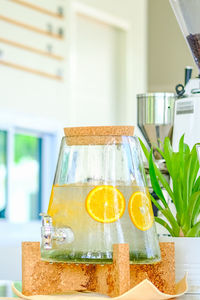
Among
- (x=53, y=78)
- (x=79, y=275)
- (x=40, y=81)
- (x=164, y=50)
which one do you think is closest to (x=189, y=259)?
(x=79, y=275)

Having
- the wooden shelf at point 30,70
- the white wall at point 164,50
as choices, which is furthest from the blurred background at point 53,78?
the white wall at point 164,50

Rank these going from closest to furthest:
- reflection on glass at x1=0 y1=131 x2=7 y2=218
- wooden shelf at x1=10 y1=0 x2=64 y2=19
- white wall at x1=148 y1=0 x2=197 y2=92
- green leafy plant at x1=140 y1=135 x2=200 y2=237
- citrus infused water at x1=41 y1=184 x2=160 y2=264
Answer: citrus infused water at x1=41 y1=184 x2=160 y2=264 < green leafy plant at x1=140 y1=135 x2=200 y2=237 < reflection on glass at x1=0 y1=131 x2=7 y2=218 < wooden shelf at x1=10 y1=0 x2=64 y2=19 < white wall at x1=148 y1=0 x2=197 y2=92

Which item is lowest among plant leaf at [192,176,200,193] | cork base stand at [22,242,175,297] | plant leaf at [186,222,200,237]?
cork base stand at [22,242,175,297]

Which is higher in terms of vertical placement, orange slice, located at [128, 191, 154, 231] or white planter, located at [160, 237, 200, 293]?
orange slice, located at [128, 191, 154, 231]

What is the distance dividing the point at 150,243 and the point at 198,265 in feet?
0.32

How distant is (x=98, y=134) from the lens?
88 centimetres

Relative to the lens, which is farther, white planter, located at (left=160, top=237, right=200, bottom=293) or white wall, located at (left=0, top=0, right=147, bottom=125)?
white wall, located at (left=0, top=0, right=147, bottom=125)

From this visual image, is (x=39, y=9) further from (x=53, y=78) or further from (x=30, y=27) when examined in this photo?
(x=53, y=78)

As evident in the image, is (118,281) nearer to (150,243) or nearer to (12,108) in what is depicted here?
(150,243)

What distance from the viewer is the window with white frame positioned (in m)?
5.41

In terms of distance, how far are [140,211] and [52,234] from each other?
4.7 inches

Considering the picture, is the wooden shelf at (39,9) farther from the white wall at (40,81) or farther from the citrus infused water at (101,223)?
the citrus infused water at (101,223)

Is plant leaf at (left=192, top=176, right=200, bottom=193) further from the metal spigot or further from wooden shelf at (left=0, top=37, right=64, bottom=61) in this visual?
wooden shelf at (left=0, top=37, right=64, bottom=61)

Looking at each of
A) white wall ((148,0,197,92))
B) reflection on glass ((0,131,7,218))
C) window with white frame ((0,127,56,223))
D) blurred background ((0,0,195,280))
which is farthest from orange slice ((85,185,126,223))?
white wall ((148,0,197,92))
